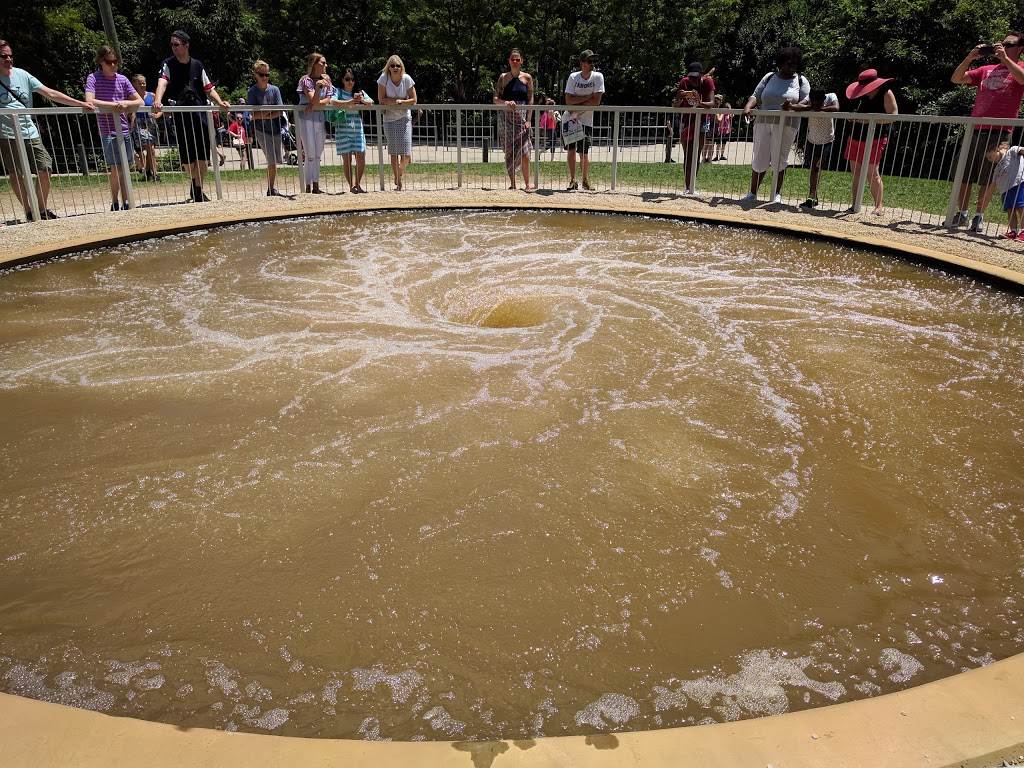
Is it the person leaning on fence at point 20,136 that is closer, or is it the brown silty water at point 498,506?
the brown silty water at point 498,506

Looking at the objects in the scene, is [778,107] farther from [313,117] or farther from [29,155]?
[29,155]

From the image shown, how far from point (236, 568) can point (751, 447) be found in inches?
104

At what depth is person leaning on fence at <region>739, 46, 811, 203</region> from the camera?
1102 centimetres

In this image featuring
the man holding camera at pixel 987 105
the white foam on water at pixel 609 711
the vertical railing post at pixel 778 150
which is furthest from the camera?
the vertical railing post at pixel 778 150

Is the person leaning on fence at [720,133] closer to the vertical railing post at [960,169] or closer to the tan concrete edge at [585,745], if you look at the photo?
the vertical railing post at [960,169]

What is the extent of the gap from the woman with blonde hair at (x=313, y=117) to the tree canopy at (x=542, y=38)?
30.9 ft

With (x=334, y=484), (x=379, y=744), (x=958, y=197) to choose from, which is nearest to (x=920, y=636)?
(x=379, y=744)

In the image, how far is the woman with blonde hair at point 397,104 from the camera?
1229cm

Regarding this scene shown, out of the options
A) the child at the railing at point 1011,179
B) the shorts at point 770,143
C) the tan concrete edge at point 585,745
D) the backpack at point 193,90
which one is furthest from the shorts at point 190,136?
the tan concrete edge at point 585,745

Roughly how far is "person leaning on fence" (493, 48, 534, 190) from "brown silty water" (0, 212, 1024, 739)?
6.43 metres

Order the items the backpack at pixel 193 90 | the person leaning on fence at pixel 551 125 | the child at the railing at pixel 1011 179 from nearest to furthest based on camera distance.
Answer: the child at the railing at pixel 1011 179 < the backpack at pixel 193 90 < the person leaning on fence at pixel 551 125

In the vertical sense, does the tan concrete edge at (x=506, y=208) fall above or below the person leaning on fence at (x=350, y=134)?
below

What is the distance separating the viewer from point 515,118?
12359 mm

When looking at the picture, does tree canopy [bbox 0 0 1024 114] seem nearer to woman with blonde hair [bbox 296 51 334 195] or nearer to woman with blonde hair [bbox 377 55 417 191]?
woman with blonde hair [bbox 377 55 417 191]
